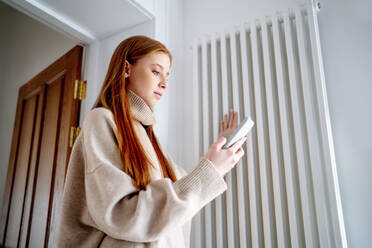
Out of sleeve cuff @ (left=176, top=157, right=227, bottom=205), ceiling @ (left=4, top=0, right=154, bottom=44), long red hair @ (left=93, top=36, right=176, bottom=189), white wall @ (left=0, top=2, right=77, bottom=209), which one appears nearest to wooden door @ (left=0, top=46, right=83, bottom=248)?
ceiling @ (left=4, top=0, right=154, bottom=44)

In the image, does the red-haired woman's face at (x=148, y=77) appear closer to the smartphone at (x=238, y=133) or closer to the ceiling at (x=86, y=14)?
the smartphone at (x=238, y=133)

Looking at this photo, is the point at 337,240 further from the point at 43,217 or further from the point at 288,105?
the point at 43,217

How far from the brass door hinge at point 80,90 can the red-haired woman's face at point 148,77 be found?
0.63m

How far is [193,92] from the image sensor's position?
1.34 metres

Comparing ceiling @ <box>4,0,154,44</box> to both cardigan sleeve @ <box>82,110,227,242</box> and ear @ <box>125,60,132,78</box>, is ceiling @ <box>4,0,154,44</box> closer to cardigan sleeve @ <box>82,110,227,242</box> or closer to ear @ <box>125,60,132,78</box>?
ear @ <box>125,60,132,78</box>

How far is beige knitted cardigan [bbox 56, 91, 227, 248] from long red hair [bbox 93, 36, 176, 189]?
0.08 feet

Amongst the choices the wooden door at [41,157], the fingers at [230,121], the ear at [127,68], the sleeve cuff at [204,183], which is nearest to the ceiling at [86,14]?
the wooden door at [41,157]

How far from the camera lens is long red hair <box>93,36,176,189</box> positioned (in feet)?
2.25

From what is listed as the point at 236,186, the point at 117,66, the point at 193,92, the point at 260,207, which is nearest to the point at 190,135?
the point at 193,92

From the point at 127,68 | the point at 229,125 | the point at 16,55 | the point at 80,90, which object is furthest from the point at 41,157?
the point at 16,55

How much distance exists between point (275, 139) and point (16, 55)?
8.24 feet

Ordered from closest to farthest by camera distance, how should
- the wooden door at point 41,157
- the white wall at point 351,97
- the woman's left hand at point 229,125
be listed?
the white wall at point 351,97 < the woman's left hand at point 229,125 < the wooden door at point 41,157

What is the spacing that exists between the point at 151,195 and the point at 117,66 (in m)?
0.44

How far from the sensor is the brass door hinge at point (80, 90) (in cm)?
140
